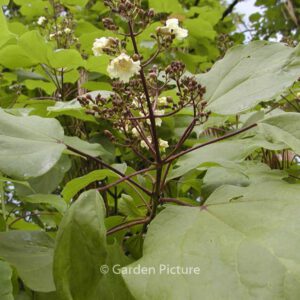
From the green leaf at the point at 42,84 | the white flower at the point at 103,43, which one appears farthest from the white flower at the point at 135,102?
the green leaf at the point at 42,84

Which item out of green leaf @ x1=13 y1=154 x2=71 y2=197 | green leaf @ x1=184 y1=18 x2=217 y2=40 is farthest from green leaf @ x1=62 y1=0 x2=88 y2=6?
green leaf @ x1=13 y1=154 x2=71 y2=197

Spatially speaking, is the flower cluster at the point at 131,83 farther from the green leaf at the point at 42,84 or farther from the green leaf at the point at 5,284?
the green leaf at the point at 42,84

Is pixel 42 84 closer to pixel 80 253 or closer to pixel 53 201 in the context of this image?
pixel 53 201

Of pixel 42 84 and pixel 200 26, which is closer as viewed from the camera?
pixel 42 84

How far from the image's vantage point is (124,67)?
903 millimetres

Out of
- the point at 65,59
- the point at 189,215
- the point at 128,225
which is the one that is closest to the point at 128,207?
the point at 128,225

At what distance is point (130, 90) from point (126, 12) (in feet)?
0.51

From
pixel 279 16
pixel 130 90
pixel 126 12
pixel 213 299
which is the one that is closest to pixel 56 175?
pixel 130 90

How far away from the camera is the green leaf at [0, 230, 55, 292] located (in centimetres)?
76

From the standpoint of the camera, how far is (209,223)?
2.33ft

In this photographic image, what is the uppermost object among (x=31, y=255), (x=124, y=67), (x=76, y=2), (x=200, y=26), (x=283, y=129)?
(x=76, y=2)

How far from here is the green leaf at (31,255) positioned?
758 mm

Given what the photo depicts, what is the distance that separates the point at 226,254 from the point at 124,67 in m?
0.44

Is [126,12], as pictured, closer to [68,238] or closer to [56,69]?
[68,238]
